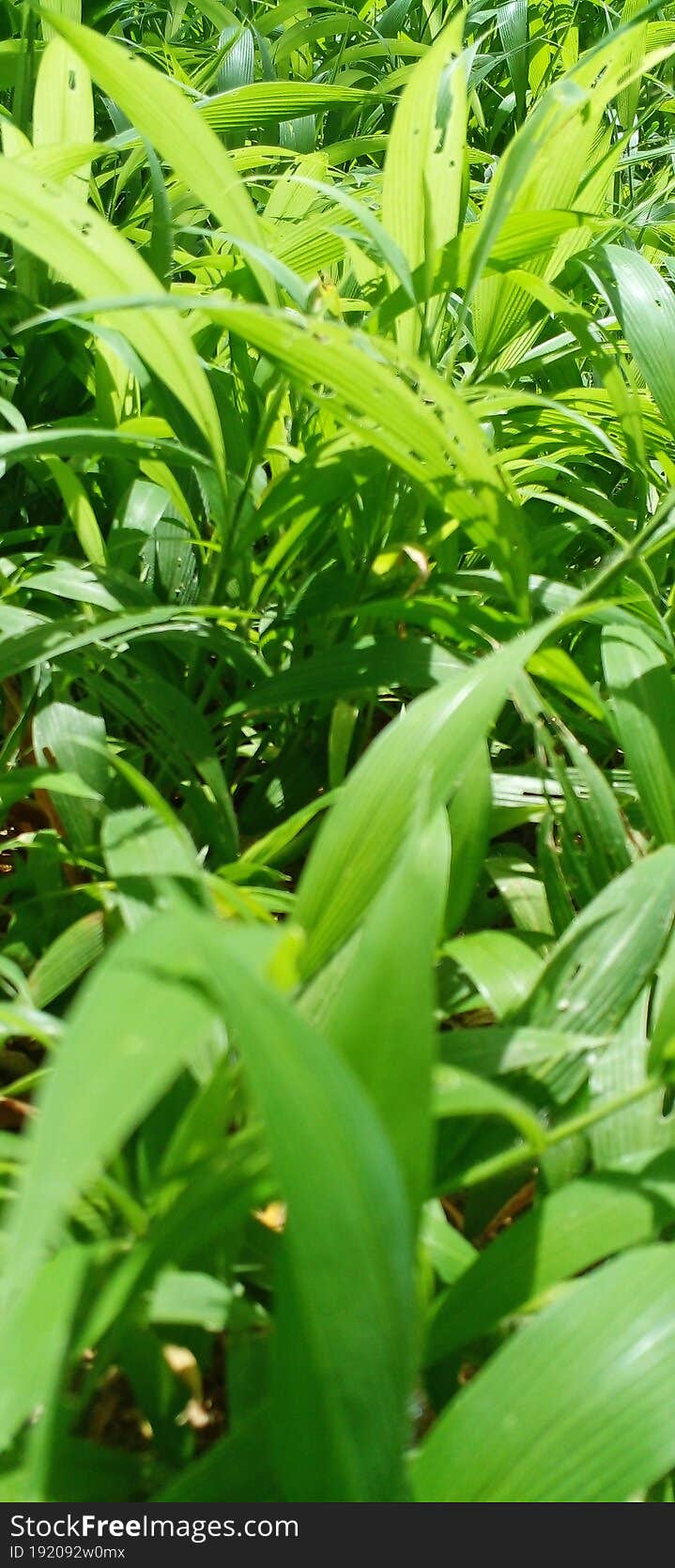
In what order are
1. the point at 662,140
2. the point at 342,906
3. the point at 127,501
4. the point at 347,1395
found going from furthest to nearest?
the point at 662,140 < the point at 127,501 < the point at 342,906 < the point at 347,1395

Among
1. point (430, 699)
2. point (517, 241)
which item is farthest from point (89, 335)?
point (430, 699)

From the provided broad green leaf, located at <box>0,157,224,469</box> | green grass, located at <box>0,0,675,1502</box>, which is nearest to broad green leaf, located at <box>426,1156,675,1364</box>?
green grass, located at <box>0,0,675,1502</box>

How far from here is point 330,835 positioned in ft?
1.41

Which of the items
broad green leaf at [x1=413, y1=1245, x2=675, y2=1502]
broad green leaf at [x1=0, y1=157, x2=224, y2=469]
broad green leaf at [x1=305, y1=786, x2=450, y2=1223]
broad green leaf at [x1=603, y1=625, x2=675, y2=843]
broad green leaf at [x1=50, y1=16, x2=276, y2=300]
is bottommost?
broad green leaf at [x1=413, y1=1245, x2=675, y2=1502]

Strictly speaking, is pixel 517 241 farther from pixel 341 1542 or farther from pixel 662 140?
pixel 662 140

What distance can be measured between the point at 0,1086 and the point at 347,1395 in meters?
0.32

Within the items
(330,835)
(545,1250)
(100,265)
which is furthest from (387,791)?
(100,265)

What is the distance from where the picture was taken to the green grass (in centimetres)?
32

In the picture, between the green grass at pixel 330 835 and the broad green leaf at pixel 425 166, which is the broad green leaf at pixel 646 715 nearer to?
the green grass at pixel 330 835

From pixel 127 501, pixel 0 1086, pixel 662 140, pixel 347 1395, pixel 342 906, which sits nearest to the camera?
pixel 347 1395

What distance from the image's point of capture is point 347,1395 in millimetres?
307

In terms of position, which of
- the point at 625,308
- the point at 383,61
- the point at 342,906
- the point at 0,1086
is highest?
the point at 383,61

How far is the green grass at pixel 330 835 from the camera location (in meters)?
0.32

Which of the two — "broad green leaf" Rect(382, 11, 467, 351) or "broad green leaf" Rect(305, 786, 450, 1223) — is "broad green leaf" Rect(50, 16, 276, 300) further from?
"broad green leaf" Rect(305, 786, 450, 1223)
